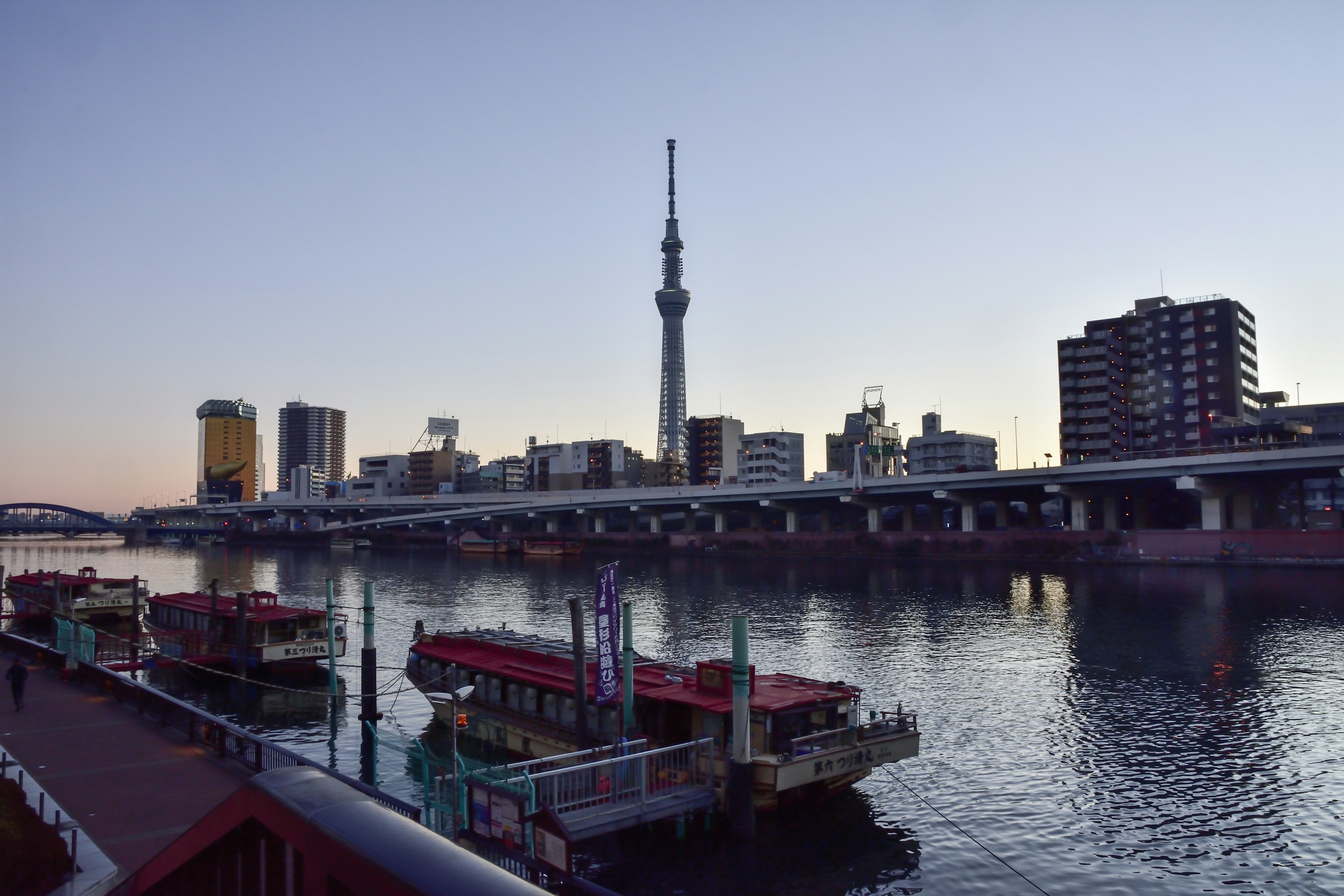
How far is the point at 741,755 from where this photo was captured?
882 inches

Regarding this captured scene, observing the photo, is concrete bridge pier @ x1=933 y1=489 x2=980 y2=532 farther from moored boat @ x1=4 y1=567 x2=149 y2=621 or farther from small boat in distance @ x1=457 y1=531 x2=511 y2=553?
moored boat @ x1=4 y1=567 x2=149 y2=621

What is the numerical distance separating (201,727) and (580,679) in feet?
33.9

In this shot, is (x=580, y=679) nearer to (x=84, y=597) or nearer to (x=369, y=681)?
(x=369, y=681)

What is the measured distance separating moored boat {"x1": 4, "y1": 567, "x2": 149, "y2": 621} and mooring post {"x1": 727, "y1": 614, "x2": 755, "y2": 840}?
50471 millimetres

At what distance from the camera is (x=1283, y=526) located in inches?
4833

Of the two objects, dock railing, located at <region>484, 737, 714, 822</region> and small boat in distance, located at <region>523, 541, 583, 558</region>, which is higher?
dock railing, located at <region>484, 737, 714, 822</region>

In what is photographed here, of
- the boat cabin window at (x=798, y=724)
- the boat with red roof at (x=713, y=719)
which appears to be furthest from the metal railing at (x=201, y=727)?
the boat cabin window at (x=798, y=724)

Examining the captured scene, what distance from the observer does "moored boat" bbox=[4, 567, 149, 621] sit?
6181cm

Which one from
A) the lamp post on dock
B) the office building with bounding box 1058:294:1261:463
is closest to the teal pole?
the lamp post on dock

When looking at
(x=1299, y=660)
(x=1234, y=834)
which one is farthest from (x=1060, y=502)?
(x=1234, y=834)

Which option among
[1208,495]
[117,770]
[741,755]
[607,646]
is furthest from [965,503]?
[117,770]

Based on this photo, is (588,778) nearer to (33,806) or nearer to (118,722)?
(33,806)

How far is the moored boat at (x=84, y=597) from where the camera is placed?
203ft

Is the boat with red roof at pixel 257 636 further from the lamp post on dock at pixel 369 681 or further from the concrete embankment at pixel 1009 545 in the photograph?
the concrete embankment at pixel 1009 545
